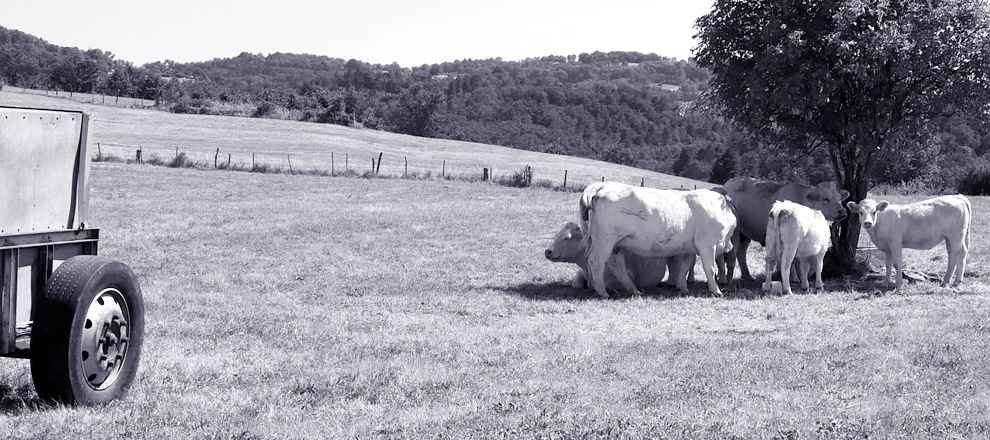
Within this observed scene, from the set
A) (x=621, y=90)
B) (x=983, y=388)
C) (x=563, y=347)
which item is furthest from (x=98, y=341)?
(x=621, y=90)

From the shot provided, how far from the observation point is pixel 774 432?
7.45 metres

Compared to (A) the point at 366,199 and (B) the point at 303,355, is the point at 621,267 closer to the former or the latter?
(B) the point at 303,355

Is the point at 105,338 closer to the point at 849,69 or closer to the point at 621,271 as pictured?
the point at 621,271

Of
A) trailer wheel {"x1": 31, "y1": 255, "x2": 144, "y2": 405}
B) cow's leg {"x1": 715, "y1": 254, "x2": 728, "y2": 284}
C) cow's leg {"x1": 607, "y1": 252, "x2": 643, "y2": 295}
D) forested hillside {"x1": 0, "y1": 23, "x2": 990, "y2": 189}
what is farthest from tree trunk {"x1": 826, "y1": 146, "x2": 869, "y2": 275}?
forested hillside {"x1": 0, "y1": 23, "x2": 990, "y2": 189}

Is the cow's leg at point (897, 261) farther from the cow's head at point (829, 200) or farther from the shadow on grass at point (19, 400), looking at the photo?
the shadow on grass at point (19, 400)

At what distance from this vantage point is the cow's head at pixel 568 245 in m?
17.5

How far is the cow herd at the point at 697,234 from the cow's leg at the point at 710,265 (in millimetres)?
17

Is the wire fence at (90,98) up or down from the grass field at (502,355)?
up

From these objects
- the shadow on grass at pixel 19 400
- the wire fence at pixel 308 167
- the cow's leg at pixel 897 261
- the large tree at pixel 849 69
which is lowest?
the wire fence at pixel 308 167

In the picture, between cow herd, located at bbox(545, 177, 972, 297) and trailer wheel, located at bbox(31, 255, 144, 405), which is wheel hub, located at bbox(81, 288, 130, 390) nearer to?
trailer wheel, located at bbox(31, 255, 144, 405)

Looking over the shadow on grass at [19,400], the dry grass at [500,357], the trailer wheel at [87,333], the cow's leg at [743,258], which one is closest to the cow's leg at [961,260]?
the dry grass at [500,357]

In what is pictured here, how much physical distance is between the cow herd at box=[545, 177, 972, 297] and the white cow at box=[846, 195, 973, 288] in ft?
0.06

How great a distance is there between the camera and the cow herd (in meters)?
16.5

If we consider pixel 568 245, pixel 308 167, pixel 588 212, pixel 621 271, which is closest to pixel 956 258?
pixel 621 271
